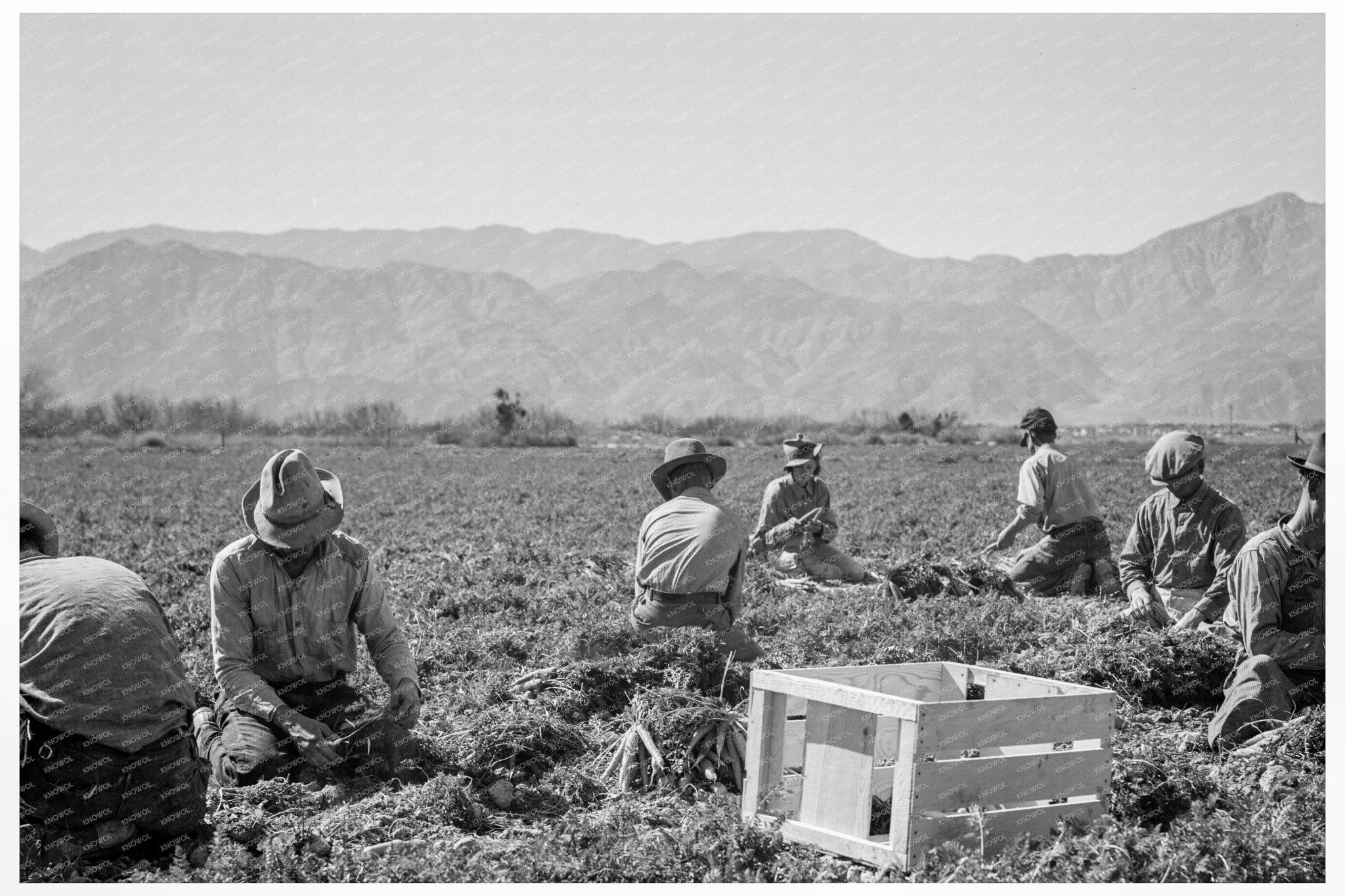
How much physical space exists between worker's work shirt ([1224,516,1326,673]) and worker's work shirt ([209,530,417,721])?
163 inches

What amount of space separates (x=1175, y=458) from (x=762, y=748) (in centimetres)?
447

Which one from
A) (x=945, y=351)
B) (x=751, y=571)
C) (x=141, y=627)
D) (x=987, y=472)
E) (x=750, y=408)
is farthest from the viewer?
(x=945, y=351)

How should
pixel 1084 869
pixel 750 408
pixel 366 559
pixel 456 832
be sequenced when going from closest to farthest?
pixel 1084 869
pixel 456 832
pixel 366 559
pixel 750 408

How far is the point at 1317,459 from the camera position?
20.2ft

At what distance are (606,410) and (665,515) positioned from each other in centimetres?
15466

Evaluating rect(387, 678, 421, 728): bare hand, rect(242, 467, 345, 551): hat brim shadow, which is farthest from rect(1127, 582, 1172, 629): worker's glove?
rect(242, 467, 345, 551): hat brim shadow

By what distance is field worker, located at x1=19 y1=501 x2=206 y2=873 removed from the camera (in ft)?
15.8

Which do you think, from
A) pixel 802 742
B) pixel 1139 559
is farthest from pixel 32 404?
pixel 802 742

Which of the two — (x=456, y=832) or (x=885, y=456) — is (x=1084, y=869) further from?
(x=885, y=456)

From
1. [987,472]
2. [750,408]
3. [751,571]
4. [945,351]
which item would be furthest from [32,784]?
[945,351]

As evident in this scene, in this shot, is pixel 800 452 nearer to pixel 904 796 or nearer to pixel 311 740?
pixel 311 740

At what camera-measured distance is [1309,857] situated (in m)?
4.73

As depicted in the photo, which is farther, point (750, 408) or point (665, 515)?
point (750, 408)

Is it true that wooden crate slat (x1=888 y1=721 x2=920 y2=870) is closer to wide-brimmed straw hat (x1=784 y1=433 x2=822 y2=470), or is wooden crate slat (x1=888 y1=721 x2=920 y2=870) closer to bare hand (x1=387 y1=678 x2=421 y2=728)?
bare hand (x1=387 y1=678 x2=421 y2=728)
